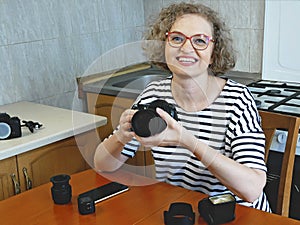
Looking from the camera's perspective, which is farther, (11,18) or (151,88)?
(11,18)

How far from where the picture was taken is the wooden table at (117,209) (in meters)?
1.14

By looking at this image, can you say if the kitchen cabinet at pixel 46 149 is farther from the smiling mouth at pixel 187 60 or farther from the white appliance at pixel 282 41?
the white appliance at pixel 282 41

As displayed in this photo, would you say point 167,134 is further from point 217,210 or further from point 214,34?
point 214,34

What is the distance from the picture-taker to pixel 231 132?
132cm

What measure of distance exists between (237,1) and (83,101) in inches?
37.5

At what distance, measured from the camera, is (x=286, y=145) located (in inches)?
53.8

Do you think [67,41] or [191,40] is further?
[67,41]

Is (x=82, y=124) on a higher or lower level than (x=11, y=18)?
lower

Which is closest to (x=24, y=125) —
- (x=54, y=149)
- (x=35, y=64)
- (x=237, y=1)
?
(x=54, y=149)

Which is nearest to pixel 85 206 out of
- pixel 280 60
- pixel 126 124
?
pixel 126 124

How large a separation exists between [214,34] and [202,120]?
0.27 meters

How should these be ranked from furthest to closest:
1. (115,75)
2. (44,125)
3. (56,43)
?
(115,75), (56,43), (44,125)

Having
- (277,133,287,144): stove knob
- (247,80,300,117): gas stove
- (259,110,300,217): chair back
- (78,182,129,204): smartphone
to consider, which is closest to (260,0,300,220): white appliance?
(247,80,300,117): gas stove

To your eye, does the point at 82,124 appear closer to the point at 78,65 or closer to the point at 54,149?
the point at 54,149
